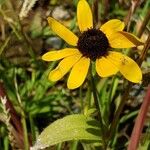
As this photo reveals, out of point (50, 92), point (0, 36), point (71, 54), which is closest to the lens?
point (71, 54)

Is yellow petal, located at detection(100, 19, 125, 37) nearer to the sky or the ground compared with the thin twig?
nearer to the sky

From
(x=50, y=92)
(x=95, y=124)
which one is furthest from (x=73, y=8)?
(x=95, y=124)

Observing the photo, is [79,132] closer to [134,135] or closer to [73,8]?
[134,135]

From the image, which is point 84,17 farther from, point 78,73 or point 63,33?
point 78,73

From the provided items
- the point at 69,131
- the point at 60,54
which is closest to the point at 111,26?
the point at 60,54

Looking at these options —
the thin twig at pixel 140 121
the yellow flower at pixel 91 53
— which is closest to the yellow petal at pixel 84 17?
the yellow flower at pixel 91 53

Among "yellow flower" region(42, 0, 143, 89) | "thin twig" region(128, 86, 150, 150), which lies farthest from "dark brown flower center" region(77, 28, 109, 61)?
"thin twig" region(128, 86, 150, 150)

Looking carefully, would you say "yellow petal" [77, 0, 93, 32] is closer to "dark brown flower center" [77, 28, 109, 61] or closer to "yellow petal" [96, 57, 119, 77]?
"dark brown flower center" [77, 28, 109, 61]
